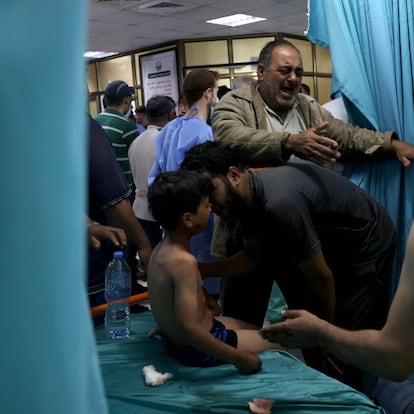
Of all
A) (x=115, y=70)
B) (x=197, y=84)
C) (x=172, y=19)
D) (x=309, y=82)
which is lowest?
(x=197, y=84)

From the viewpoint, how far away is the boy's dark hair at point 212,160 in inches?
77.0

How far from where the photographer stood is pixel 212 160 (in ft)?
6.42

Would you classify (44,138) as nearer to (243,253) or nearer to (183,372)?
(183,372)

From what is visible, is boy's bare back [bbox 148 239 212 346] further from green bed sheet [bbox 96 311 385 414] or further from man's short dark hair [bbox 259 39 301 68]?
man's short dark hair [bbox 259 39 301 68]

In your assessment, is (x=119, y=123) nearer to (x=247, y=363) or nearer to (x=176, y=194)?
(x=176, y=194)

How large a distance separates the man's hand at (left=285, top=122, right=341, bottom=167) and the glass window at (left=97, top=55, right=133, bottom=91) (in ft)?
29.9

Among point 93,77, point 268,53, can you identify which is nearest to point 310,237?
point 268,53

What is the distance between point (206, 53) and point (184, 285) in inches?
328

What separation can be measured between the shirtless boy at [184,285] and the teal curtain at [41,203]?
4.15 ft

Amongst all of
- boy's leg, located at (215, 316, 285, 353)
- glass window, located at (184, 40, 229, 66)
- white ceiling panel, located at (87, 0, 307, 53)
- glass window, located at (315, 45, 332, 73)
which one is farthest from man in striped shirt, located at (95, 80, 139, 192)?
glass window, located at (315, 45, 332, 73)

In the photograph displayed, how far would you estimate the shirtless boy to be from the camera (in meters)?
1.80

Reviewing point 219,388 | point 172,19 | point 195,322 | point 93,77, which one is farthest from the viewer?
point 93,77

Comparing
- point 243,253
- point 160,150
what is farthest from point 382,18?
point 160,150

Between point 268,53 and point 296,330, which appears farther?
point 268,53
